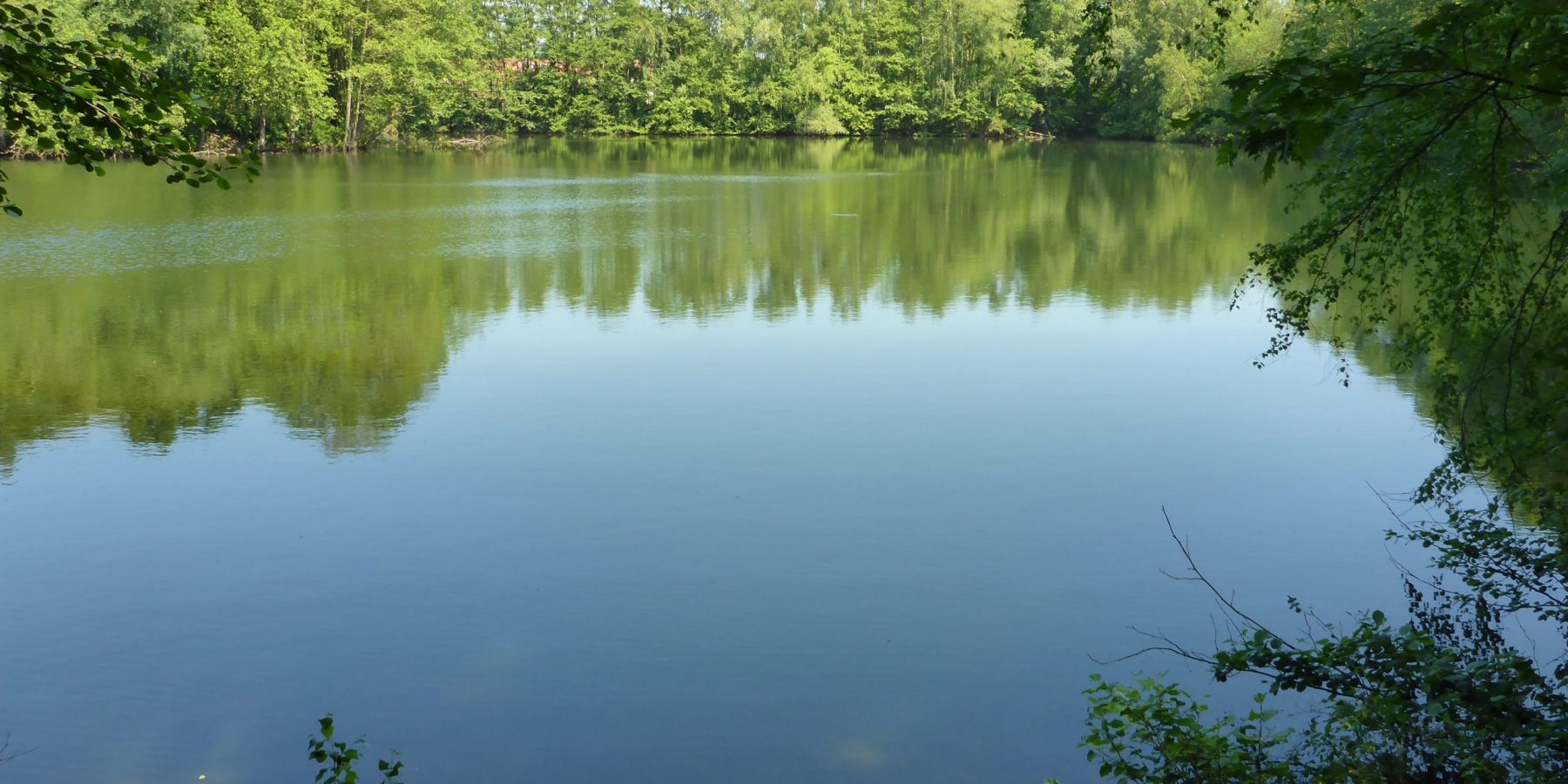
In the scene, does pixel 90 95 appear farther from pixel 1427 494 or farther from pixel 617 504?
pixel 1427 494

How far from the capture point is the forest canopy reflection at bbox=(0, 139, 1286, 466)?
10.5 m

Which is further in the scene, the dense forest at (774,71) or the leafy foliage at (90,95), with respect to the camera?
the dense forest at (774,71)

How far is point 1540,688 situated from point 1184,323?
9.63 m

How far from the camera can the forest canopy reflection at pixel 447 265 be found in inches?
412

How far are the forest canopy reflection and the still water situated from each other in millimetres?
94

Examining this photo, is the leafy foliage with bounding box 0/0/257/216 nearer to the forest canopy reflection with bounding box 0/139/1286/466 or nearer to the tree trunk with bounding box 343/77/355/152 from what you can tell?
the forest canopy reflection with bounding box 0/139/1286/466

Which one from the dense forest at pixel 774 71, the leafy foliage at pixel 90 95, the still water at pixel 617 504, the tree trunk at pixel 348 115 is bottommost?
the still water at pixel 617 504

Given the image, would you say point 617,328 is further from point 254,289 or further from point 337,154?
point 337,154

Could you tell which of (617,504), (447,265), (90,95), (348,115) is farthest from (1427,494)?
(348,115)

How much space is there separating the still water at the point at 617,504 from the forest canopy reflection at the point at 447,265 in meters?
0.09

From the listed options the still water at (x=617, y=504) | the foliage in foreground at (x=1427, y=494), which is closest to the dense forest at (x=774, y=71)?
the still water at (x=617, y=504)

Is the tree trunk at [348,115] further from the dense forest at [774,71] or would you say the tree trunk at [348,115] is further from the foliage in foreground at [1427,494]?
the foliage in foreground at [1427,494]

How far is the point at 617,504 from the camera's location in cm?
749

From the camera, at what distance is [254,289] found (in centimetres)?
1462
